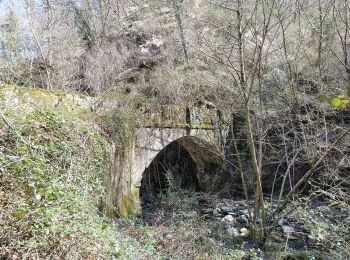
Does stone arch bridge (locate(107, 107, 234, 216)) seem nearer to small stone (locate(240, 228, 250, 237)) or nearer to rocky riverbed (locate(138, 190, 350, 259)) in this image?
rocky riverbed (locate(138, 190, 350, 259))

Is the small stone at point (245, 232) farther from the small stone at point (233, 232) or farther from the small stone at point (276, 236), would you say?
the small stone at point (276, 236)

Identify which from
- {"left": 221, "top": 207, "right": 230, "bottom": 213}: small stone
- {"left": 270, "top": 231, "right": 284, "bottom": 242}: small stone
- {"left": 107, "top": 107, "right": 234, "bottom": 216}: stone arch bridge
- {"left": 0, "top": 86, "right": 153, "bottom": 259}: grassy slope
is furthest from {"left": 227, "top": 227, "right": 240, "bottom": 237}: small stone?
{"left": 0, "top": 86, "right": 153, "bottom": 259}: grassy slope

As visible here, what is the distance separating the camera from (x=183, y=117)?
8133 mm

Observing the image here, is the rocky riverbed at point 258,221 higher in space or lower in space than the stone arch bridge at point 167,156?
lower

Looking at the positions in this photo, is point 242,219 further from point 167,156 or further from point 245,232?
point 167,156

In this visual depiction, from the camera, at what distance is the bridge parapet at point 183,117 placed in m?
7.16

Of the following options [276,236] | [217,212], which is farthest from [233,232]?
[217,212]

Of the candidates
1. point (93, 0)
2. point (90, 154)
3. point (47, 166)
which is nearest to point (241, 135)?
point (90, 154)

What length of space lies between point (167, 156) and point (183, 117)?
2560 mm

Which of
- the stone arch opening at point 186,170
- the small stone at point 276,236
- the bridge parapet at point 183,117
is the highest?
the bridge parapet at point 183,117

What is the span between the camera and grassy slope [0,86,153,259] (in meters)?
2.48

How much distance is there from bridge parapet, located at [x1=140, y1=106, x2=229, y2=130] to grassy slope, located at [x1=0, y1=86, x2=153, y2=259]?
3050 millimetres

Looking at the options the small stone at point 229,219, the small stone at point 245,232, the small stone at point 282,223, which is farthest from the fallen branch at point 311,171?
the small stone at point 229,219

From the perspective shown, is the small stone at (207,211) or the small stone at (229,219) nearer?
the small stone at (229,219)
